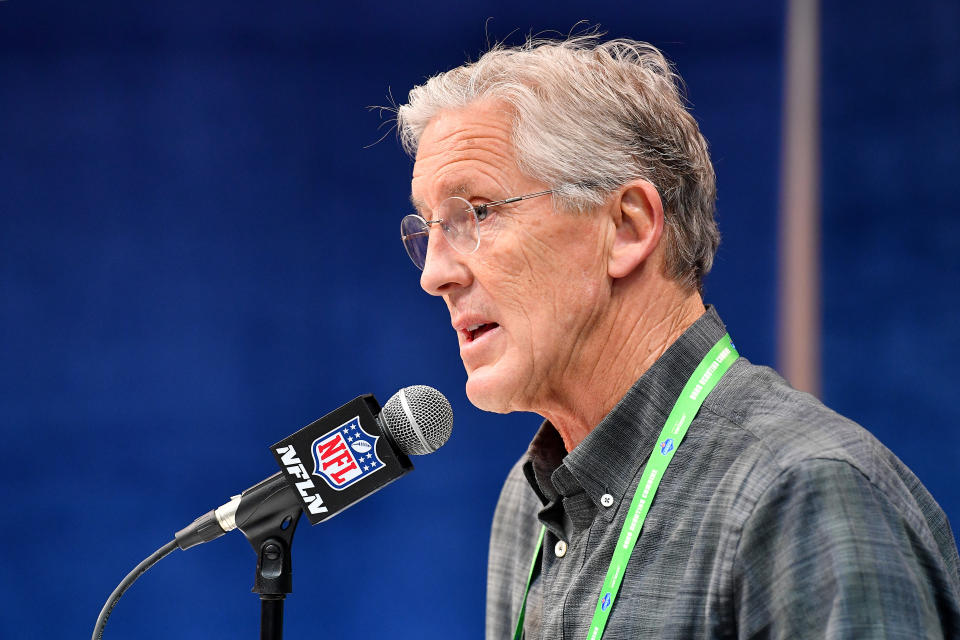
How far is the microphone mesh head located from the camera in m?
1.15

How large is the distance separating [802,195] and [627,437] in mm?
1278

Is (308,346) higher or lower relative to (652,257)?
higher

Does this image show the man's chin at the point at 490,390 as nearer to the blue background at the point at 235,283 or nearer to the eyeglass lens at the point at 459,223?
the eyeglass lens at the point at 459,223

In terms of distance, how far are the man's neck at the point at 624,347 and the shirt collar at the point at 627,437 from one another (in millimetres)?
44

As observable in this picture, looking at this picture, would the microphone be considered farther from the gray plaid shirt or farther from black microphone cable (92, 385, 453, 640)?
the gray plaid shirt

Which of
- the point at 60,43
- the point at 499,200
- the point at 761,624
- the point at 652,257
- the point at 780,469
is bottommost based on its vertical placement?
the point at 761,624

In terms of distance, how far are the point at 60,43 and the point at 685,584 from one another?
2.18 meters

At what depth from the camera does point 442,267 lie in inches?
53.3

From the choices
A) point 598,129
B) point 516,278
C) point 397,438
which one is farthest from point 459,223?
point 397,438

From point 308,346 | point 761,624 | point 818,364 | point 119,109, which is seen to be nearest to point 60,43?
point 119,109

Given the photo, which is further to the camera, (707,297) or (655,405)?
(707,297)

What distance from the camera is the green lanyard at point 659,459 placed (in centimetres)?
112

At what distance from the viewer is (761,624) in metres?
0.95

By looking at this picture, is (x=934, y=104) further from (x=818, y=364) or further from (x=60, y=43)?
(x=60, y=43)
